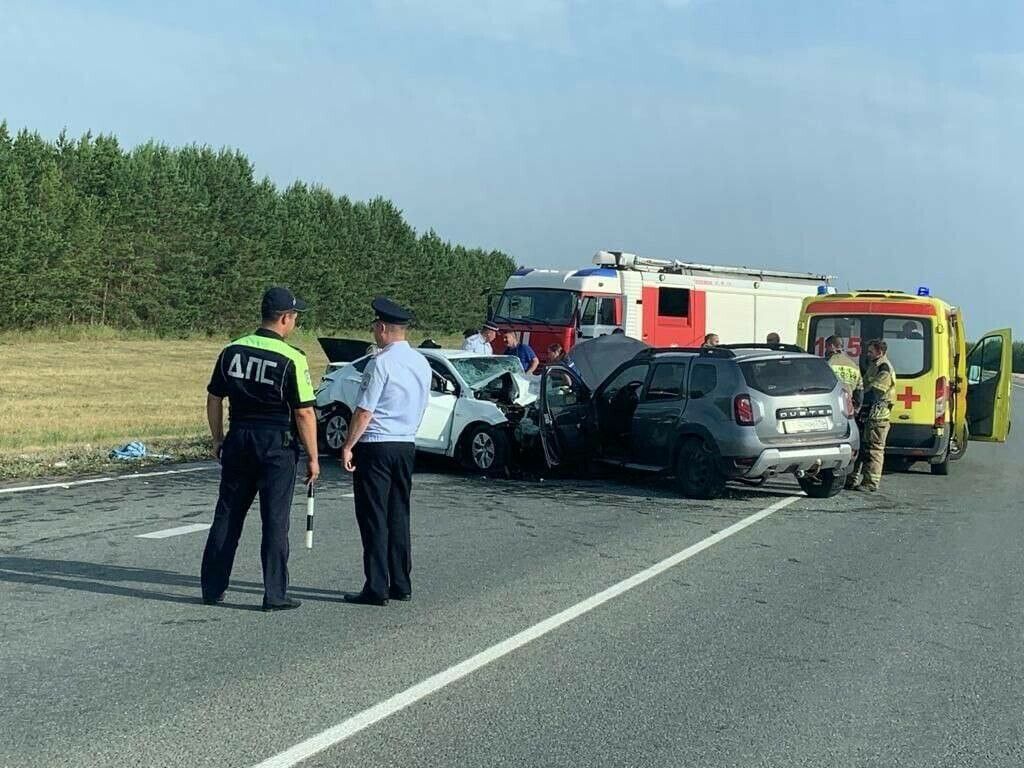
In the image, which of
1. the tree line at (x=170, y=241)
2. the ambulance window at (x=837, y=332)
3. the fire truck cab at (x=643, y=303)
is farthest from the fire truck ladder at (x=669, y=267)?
the tree line at (x=170, y=241)

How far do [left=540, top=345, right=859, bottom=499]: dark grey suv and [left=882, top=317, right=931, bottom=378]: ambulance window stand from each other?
228 centimetres

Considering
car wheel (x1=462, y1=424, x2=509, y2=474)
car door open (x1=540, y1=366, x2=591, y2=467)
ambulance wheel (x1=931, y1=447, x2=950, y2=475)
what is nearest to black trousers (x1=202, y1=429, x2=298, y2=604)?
car door open (x1=540, y1=366, x2=591, y2=467)

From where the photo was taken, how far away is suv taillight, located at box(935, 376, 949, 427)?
15.5 metres

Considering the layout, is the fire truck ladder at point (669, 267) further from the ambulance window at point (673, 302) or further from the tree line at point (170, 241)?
the tree line at point (170, 241)

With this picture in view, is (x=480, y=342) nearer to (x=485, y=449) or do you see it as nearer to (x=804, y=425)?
(x=485, y=449)

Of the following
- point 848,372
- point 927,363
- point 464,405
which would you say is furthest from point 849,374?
point 464,405

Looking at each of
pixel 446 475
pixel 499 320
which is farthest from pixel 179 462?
pixel 499 320

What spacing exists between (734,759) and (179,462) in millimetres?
12765

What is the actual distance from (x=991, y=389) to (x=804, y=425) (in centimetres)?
549

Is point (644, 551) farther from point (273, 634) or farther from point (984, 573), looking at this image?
point (273, 634)

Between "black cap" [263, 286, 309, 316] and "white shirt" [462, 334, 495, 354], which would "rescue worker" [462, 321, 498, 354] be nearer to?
"white shirt" [462, 334, 495, 354]

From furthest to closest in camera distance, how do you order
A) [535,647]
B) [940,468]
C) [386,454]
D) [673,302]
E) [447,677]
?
1. [673,302]
2. [940,468]
3. [386,454]
4. [535,647]
5. [447,677]

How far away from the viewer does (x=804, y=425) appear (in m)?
13.2

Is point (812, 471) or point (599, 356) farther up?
point (599, 356)
